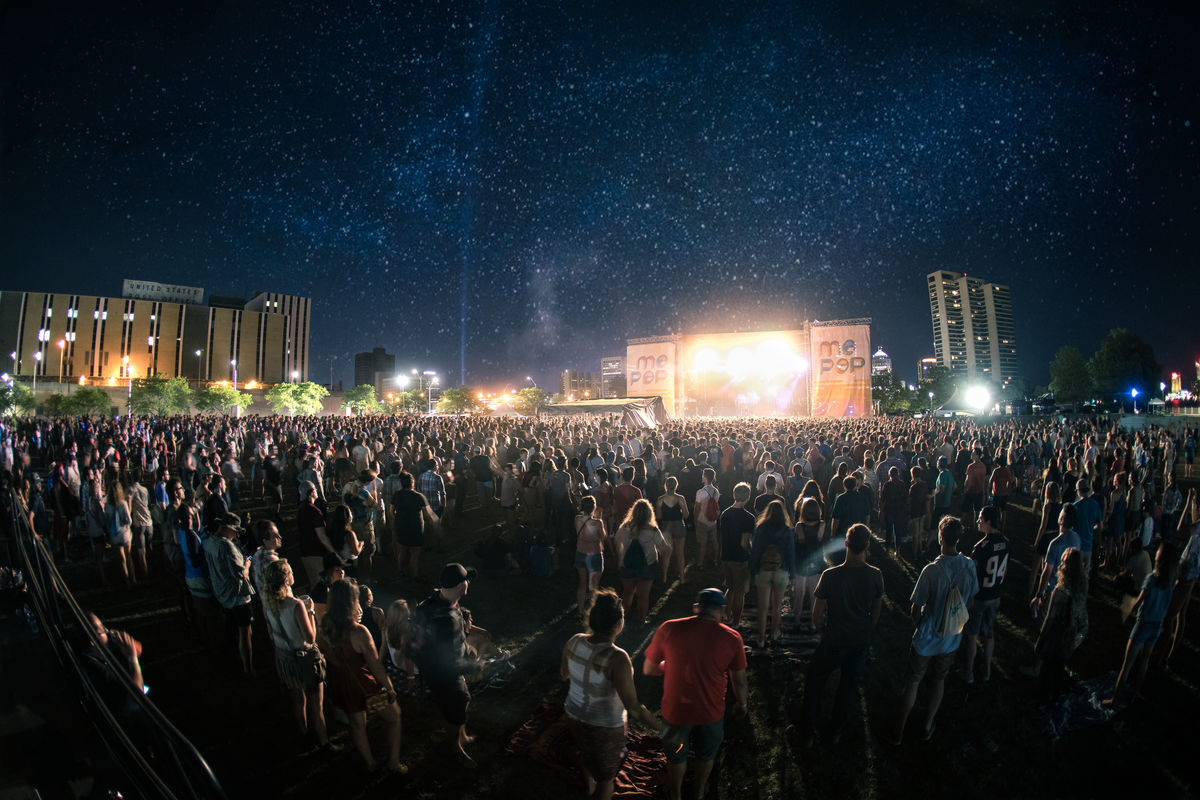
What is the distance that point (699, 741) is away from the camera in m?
3.26

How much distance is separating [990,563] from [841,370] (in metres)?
51.1

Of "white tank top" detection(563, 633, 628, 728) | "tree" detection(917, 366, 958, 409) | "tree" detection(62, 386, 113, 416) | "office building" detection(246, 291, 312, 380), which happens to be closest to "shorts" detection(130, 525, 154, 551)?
"white tank top" detection(563, 633, 628, 728)

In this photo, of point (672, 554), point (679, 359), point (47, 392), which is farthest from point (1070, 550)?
point (47, 392)

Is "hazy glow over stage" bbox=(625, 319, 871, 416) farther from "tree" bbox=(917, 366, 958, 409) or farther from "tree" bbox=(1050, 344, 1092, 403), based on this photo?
"tree" bbox=(917, 366, 958, 409)

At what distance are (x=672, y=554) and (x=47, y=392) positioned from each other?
255 feet

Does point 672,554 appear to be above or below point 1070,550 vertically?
below

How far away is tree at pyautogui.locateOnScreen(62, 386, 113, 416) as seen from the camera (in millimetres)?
46250

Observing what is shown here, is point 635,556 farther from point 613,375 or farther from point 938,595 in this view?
point 613,375

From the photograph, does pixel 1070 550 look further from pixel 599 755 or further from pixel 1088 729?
pixel 599 755

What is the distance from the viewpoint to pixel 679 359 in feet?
193

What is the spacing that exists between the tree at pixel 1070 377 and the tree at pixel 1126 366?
4114mm

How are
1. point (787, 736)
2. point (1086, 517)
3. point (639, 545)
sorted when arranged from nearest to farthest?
point (787, 736), point (639, 545), point (1086, 517)

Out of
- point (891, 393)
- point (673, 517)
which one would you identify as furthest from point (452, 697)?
point (891, 393)

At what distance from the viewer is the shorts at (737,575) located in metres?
5.91
